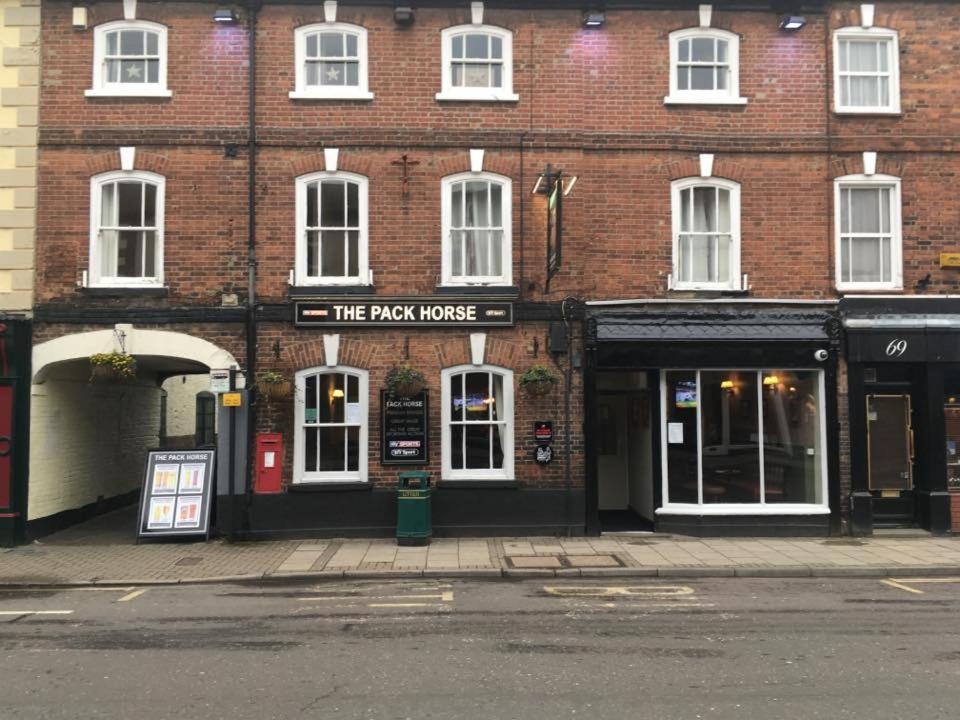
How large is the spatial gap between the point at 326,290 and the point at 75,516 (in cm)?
626

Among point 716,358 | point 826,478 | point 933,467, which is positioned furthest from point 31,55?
point 933,467

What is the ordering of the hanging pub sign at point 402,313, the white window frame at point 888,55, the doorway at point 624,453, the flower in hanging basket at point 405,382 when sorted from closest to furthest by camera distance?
the flower in hanging basket at point 405,382
the hanging pub sign at point 402,313
the white window frame at point 888,55
the doorway at point 624,453

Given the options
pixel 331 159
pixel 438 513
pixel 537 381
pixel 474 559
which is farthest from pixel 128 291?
pixel 474 559

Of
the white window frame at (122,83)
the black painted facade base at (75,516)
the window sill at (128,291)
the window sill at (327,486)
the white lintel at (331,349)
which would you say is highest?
the white window frame at (122,83)

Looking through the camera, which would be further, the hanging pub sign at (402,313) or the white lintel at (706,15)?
the white lintel at (706,15)

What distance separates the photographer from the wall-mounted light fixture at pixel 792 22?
12281 mm

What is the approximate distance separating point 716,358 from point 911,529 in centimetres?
430

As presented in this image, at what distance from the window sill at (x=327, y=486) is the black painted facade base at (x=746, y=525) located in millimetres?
4803

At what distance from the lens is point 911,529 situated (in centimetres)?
1223

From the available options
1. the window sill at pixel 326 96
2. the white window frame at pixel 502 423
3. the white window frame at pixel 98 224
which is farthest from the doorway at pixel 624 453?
the white window frame at pixel 98 224

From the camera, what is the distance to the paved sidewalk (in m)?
9.62

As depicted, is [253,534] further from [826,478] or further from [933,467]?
[933,467]

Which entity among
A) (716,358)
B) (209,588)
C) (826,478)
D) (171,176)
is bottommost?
A: (209,588)

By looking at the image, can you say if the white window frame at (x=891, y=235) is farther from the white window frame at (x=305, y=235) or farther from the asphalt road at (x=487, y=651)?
the white window frame at (x=305, y=235)
